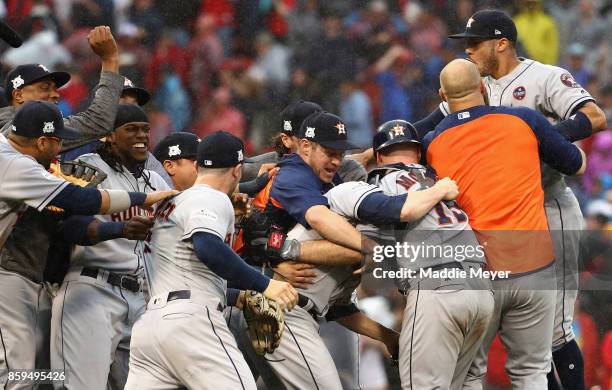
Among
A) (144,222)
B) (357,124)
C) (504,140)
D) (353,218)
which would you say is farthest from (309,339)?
(357,124)

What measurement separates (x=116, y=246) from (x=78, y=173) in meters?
0.44

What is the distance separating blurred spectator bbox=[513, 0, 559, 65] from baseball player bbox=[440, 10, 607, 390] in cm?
469

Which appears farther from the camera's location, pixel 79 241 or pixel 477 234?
pixel 79 241

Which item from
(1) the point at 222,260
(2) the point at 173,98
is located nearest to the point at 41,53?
(2) the point at 173,98

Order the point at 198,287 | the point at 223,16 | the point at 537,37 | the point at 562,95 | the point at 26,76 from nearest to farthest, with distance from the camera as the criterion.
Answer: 1. the point at 198,287
2. the point at 562,95
3. the point at 26,76
4. the point at 537,37
5. the point at 223,16

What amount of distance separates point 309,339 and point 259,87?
540 centimetres

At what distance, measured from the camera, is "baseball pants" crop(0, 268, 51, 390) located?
5715 millimetres

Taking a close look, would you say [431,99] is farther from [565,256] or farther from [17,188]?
[17,188]

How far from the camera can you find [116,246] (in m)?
6.22

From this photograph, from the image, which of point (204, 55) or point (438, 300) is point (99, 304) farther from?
point (204, 55)

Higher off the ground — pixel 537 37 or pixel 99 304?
pixel 537 37

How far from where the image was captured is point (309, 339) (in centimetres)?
563

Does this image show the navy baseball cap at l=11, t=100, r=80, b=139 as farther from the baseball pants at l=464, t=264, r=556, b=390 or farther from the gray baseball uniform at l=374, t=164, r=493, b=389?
the baseball pants at l=464, t=264, r=556, b=390

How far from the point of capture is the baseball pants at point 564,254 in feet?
20.1
